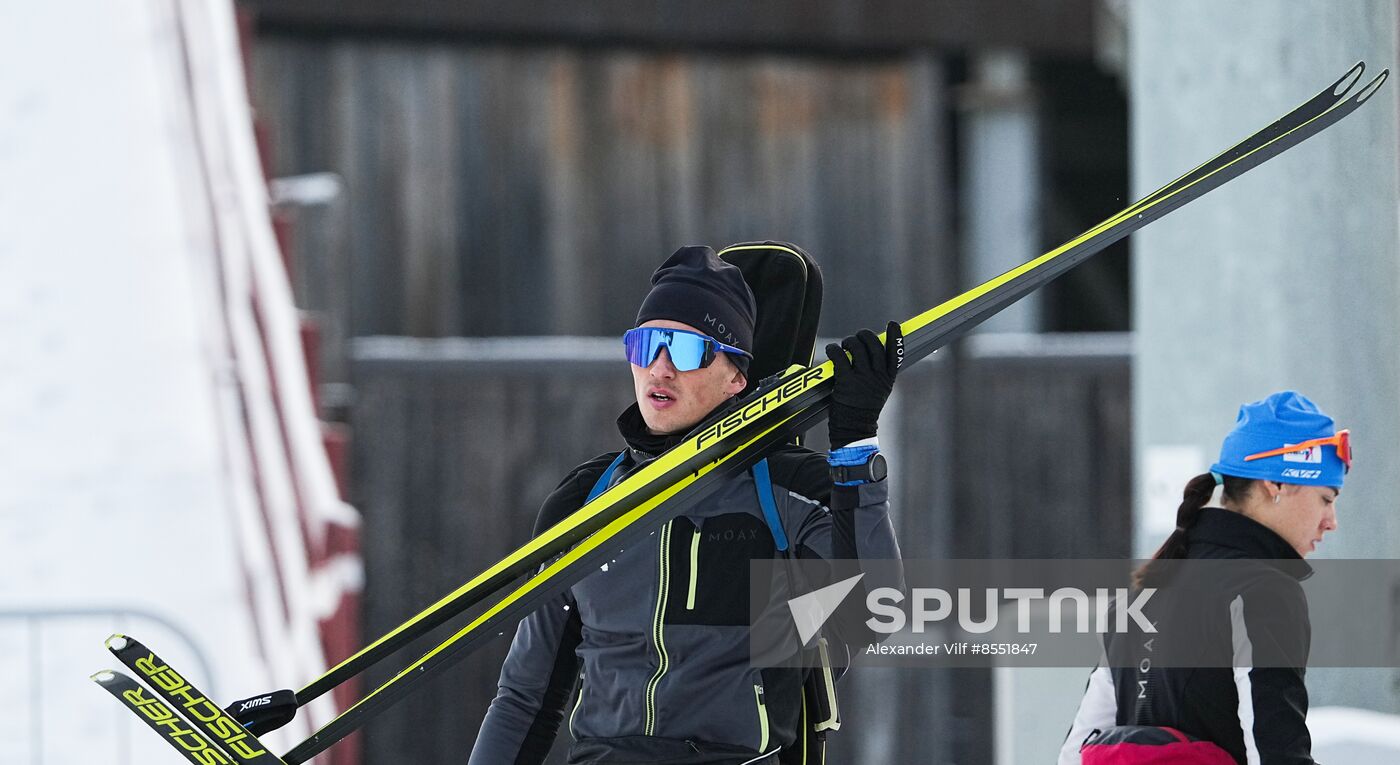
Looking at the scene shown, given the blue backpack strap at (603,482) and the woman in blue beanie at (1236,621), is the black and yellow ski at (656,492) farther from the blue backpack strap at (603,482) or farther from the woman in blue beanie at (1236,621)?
the woman in blue beanie at (1236,621)

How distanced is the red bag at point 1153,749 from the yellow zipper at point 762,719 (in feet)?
2.30

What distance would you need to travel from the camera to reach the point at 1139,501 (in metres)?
4.48

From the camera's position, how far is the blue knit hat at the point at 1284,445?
9.67ft

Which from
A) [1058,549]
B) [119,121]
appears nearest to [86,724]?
[119,121]

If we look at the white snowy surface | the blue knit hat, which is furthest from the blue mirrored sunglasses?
the white snowy surface

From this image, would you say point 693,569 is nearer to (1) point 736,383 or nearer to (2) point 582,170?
(1) point 736,383

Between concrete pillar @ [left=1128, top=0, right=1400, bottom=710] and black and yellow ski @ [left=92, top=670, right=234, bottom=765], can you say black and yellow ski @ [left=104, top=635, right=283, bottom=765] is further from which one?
concrete pillar @ [left=1128, top=0, right=1400, bottom=710]

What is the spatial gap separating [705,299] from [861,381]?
0.33m

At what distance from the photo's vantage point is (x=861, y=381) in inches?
99.3

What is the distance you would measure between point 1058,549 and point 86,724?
5319mm

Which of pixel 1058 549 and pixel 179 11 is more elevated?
pixel 179 11

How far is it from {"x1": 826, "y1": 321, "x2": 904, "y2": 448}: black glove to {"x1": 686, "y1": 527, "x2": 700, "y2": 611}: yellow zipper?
28cm

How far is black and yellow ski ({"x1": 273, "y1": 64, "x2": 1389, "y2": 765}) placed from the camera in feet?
8.59

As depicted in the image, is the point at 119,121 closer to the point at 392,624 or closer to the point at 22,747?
the point at 22,747
